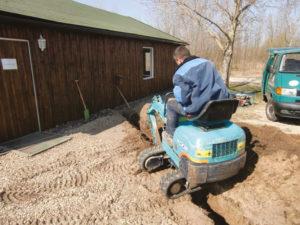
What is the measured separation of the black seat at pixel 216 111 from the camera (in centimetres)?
292

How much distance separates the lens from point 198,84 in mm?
3000

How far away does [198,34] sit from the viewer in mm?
27000

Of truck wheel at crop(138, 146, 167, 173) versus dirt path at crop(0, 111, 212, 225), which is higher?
truck wheel at crop(138, 146, 167, 173)

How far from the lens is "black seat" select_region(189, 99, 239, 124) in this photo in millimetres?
2916

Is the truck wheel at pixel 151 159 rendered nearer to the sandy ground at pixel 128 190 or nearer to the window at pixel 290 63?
the sandy ground at pixel 128 190

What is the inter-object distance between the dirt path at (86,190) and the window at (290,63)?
466 centimetres

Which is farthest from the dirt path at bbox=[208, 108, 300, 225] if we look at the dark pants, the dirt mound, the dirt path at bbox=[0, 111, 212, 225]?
the dark pants

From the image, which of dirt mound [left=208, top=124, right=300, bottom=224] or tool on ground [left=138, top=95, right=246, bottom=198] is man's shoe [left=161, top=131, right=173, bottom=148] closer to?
tool on ground [left=138, top=95, right=246, bottom=198]

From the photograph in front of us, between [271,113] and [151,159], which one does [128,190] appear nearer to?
[151,159]

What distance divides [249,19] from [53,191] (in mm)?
13170

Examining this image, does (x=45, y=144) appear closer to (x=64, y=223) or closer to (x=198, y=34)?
(x=64, y=223)

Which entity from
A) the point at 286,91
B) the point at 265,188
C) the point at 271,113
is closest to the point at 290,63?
the point at 286,91

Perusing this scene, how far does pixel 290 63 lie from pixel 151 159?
5.22 metres

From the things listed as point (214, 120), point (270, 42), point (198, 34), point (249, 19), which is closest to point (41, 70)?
point (214, 120)
